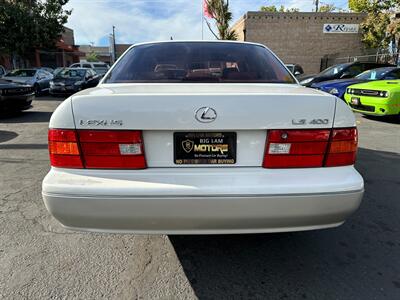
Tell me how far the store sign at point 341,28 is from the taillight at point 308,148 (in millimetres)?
26234

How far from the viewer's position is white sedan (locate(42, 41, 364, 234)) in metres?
1.96

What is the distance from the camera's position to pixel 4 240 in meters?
2.91

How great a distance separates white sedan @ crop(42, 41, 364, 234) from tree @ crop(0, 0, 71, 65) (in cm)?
2293

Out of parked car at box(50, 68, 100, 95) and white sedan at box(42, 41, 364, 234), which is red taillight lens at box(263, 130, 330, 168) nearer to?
white sedan at box(42, 41, 364, 234)

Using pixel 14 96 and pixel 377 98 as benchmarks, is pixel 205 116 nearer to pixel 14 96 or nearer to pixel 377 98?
pixel 377 98

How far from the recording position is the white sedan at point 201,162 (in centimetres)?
196

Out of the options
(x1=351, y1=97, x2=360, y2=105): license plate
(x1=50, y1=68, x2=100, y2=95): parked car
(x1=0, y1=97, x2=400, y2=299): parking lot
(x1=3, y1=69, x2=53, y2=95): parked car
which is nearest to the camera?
(x1=0, y1=97, x2=400, y2=299): parking lot

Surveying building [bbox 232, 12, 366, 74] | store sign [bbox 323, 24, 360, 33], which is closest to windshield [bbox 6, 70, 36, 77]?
building [bbox 232, 12, 366, 74]

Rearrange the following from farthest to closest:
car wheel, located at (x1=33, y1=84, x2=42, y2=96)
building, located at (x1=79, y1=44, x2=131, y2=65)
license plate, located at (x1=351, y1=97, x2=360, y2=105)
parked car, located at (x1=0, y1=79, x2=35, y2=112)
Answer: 1. building, located at (x1=79, y1=44, x2=131, y2=65)
2. car wheel, located at (x1=33, y1=84, x2=42, y2=96)
3. parked car, located at (x1=0, y1=79, x2=35, y2=112)
4. license plate, located at (x1=351, y1=97, x2=360, y2=105)

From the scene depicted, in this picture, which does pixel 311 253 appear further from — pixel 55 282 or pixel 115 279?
pixel 55 282

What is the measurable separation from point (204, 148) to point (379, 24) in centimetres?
2517

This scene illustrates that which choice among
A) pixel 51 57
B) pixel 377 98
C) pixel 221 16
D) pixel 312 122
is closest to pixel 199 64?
pixel 312 122

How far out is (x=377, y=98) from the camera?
26.7 feet

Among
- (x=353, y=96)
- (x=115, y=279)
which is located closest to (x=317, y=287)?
(x=115, y=279)
